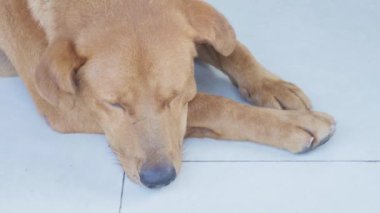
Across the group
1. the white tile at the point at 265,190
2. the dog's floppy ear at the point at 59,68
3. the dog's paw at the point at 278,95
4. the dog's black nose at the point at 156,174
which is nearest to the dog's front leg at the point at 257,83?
the dog's paw at the point at 278,95

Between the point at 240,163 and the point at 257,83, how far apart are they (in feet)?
1.01

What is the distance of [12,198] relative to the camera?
6.34 feet

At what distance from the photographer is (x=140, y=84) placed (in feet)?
5.64

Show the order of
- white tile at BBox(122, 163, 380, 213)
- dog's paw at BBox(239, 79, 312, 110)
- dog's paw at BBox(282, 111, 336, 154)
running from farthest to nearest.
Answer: dog's paw at BBox(239, 79, 312, 110), dog's paw at BBox(282, 111, 336, 154), white tile at BBox(122, 163, 380, 213)

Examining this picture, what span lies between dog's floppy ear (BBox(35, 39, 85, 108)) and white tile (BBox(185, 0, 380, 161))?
460 mm

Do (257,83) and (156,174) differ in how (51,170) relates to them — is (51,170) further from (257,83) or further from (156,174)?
(257,83)

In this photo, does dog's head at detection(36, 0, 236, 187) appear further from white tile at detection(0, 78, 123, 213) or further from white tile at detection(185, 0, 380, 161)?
white tile at detection(185, 0, 380, 161)

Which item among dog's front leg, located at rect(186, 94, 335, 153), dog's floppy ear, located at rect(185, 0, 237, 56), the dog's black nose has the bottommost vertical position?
the dog's black nose

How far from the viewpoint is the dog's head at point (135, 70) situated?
172 cm

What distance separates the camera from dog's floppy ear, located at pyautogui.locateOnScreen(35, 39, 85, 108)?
1764 millimetres

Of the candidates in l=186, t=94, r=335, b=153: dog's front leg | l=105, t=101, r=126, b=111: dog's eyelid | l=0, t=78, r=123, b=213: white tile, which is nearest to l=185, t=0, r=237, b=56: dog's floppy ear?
l=186, t=94, r=335, b=153: dog's front leg

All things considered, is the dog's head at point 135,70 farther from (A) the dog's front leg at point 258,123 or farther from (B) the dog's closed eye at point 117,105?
(A) the dog's front leg at point 258,123

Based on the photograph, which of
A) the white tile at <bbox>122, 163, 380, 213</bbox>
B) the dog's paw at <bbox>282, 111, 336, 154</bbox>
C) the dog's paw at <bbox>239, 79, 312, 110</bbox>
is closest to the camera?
the white tile at <bbox>122, 163, 380, 213</bbox>

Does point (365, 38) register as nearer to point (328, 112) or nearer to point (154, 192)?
point (328, 112)
